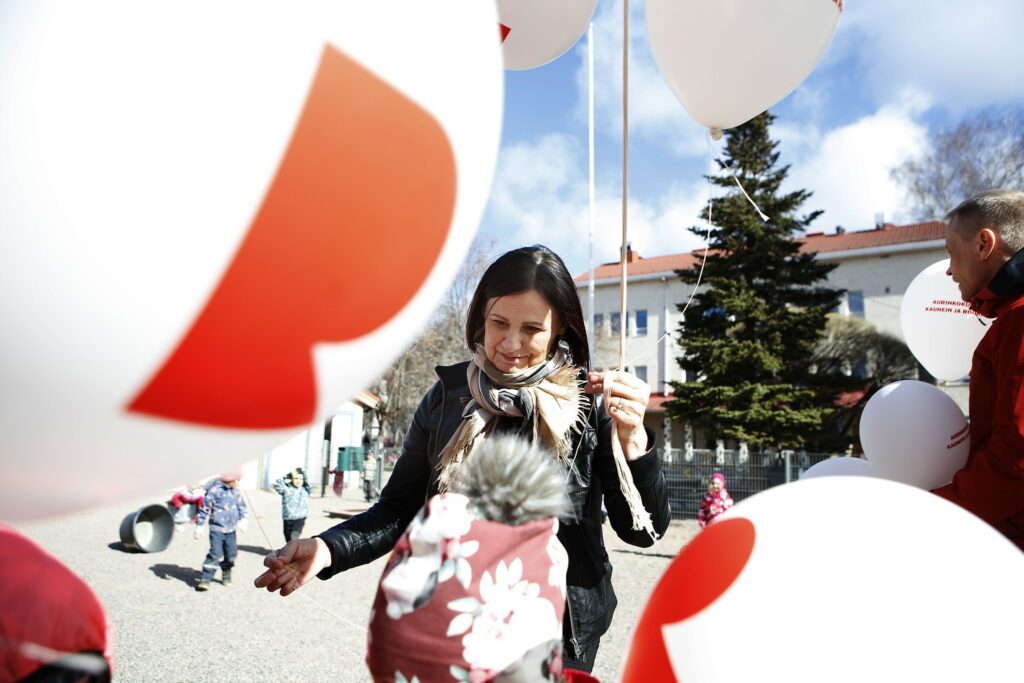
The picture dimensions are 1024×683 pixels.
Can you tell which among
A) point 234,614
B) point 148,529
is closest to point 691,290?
point 148,529

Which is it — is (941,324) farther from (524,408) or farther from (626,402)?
(524,408)

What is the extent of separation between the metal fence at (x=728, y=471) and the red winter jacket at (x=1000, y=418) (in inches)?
495

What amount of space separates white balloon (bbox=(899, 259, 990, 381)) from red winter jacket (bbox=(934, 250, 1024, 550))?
118cm

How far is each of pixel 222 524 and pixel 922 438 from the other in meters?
7.65

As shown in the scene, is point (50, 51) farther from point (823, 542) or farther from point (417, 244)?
point (823, 542)

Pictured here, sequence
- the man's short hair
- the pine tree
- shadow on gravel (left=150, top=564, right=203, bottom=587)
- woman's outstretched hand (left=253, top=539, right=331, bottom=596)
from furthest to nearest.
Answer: the pine tree, shadow on gravel (left=150, top=564, right=203, bottom=587), the man's short hair, woman's outstretched hand (left=253, top=539, right=331, bottom=596)

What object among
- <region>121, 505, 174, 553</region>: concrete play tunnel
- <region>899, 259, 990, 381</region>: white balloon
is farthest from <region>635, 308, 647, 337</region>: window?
<region>899, 259, 990, 381</region>: white balloon

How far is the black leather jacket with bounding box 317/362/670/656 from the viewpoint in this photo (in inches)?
64.6

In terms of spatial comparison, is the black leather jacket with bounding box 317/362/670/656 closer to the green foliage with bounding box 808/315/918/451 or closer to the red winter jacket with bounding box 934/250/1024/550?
the red winter jacket with bounding box 934/250/1024/550

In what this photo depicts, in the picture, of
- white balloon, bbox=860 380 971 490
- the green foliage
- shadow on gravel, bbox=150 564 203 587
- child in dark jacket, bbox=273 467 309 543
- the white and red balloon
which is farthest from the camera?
the green foliage

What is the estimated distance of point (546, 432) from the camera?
63.2 inches

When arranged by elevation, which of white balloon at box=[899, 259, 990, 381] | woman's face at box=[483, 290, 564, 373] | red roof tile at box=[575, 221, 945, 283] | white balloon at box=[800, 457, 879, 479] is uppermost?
red roof tile at box=[575, 221, 945, 283]

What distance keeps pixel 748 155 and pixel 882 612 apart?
69.5 ft

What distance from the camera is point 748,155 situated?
67.2 feet
